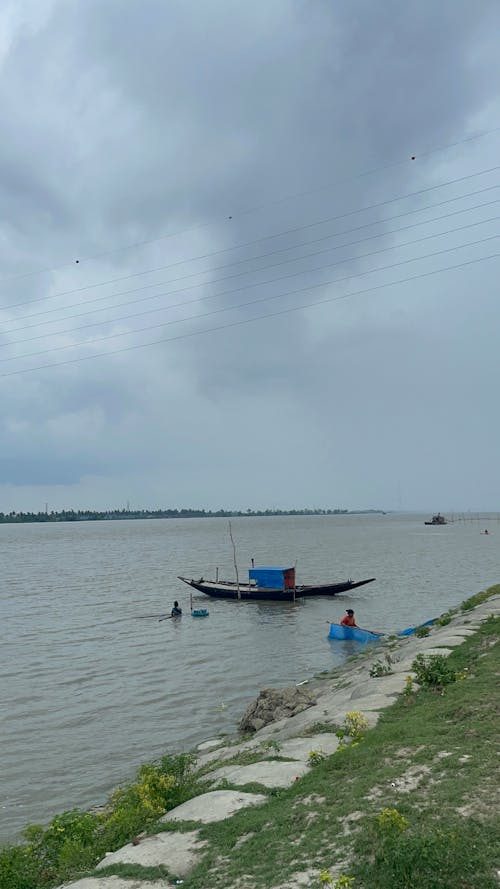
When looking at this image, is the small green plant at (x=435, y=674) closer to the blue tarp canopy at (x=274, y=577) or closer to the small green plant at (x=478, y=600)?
the small green plant at (x=478, y=600)

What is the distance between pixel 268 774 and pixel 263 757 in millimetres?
1088

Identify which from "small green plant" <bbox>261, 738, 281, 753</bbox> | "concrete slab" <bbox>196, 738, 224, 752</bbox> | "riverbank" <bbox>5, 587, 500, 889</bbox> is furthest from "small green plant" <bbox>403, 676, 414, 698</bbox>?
"concrete slab" <bbox>196, 738, 224, 752</bbox>

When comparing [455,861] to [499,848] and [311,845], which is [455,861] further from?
[311,845]

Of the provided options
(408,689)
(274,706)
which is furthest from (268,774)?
(274,706)

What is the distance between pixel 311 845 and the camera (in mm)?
6066

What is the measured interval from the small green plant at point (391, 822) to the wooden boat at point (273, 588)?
3842 centimetres

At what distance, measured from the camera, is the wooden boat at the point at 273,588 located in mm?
44156

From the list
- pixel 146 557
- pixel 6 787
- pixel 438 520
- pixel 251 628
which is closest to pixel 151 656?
pixel 251 628

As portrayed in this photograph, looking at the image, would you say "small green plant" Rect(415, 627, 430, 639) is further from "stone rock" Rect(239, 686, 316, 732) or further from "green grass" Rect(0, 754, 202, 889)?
"green grass" Rect(0, 754, 202, 889)

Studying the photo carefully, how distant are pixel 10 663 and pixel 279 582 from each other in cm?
2243

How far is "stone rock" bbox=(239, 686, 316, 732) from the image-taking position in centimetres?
1522

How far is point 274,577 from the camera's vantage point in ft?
149

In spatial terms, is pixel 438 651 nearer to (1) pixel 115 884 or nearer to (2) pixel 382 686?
(2) pixel 382 686

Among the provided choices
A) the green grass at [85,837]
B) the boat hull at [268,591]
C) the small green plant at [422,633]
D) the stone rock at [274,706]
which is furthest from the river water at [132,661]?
the small green plant at [422,633]
